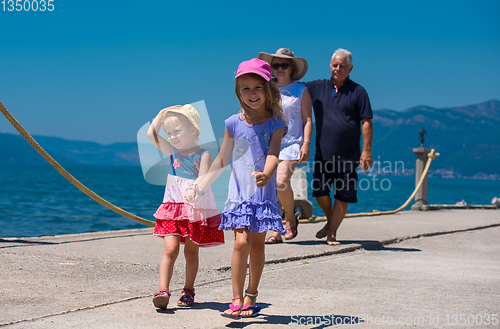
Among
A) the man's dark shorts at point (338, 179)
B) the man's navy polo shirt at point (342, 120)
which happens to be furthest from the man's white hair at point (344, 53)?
the man's dark shorts at point (338, 179)

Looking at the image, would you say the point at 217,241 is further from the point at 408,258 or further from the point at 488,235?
the point at 488,235

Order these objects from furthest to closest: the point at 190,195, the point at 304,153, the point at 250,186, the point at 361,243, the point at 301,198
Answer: the point at 301,198, the point at 361,243, the point at 304,153, the point at 250,186, the point at 190,195

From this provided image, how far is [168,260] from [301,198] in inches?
188

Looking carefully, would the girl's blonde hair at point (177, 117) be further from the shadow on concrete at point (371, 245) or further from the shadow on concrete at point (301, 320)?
the shadow on concrete at point (371, 245)

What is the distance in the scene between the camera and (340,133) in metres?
5.05

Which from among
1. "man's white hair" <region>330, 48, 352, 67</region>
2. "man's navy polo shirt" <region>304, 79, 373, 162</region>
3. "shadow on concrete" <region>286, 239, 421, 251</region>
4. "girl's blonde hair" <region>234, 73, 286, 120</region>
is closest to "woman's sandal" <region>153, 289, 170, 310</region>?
"girl's blonde hair" <region>234, 73, 286, 120</region>

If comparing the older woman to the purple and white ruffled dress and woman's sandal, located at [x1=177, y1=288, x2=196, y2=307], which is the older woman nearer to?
the purple and white ruffled dress

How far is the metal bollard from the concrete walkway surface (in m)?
1.83

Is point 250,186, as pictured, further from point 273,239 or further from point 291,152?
point 273,239

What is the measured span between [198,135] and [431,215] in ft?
22.9

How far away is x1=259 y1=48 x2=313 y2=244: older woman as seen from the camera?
4863 millimetres

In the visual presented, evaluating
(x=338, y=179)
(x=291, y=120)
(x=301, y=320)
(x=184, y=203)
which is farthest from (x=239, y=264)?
(x=338, y=179)

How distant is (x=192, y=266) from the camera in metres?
2.99

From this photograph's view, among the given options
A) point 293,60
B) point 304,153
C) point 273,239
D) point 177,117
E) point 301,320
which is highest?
point 293,60
